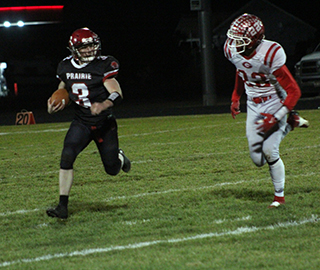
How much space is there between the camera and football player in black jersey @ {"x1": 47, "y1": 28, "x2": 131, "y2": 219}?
17.7 ft

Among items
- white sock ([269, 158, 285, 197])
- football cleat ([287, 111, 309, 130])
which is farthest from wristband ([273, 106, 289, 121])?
white sock ([269, 158, 285, 197])

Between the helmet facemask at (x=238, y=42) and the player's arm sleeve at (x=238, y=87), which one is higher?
the helmet facemask at (x=238, y=42)

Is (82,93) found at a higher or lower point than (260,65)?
lower

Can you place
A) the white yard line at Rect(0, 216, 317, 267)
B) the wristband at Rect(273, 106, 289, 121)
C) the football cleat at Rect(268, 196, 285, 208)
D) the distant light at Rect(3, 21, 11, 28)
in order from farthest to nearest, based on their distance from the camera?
the distant light at Rect(3, 21, 11, 28)
the football cleat at Rect(268, 196, 285, 208)
the wristband at Rect(273, 106, 289, 121)
the white yard line at Rect(0, 216, 317, 267)

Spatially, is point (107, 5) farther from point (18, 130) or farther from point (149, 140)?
point (149, 140)

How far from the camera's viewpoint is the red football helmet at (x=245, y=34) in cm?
518

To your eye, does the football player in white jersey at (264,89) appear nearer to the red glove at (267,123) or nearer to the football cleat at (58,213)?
the red glove at (267,123)

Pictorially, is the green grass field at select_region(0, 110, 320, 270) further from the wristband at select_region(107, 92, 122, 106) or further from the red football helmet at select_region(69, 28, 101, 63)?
the red football helmet at select_region(69, 28, 101, 63)

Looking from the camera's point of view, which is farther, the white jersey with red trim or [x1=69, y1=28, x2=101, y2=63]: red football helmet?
[x1=69, y1=28, x2=101, y2=63]: red football helmet

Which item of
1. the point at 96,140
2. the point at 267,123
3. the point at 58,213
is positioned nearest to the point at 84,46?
the point at 96,140

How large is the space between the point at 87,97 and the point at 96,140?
0.43m

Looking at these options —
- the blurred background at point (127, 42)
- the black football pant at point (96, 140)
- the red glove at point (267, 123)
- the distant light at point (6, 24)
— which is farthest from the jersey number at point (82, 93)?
the distant light at point (6, 24)

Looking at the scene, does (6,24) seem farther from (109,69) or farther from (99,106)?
(99,106)

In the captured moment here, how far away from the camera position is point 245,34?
5.18m
